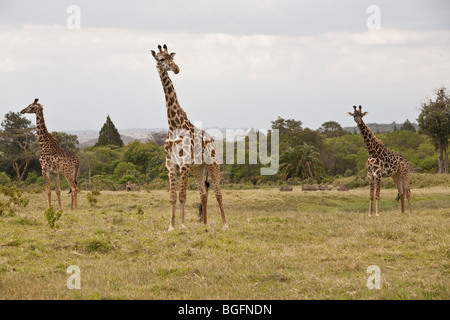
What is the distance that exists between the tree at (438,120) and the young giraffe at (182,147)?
36.6 metres

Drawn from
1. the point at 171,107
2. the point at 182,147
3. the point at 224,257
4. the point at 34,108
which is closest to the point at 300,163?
the point at 34,108

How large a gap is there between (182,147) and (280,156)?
39.5 metres

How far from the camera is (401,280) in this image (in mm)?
8719

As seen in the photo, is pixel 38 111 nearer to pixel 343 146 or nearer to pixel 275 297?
pixel 275 297

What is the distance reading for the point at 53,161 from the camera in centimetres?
1786

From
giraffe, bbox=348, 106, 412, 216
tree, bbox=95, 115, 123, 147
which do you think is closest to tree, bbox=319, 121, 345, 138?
tree, bbox=95, 115, 123, 147

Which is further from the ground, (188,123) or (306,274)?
(188,123)

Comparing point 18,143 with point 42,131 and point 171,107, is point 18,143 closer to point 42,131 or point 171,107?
point 42,131

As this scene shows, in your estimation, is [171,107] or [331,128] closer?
[171,107]

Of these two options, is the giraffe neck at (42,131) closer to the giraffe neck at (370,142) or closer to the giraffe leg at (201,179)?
the giraffe leg at (201,179)

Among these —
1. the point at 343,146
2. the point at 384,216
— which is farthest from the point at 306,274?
the point at 343,146

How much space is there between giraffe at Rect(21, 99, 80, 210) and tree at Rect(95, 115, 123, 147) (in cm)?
5758

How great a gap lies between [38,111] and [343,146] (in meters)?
52.9

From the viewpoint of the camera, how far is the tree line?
154 feet
